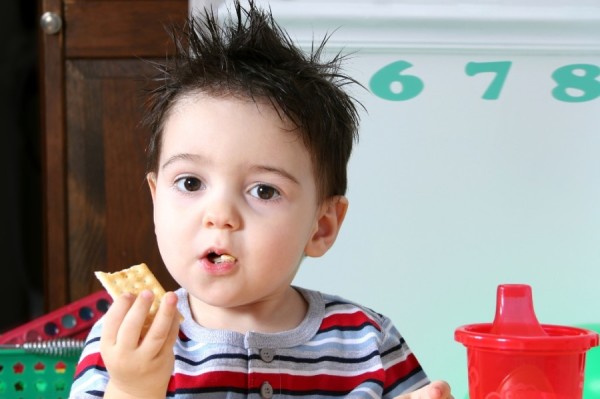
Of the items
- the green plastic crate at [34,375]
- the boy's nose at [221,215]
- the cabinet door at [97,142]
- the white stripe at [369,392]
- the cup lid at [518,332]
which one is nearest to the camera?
the cup lid at [518,332]

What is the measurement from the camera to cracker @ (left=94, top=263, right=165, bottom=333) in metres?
0.88

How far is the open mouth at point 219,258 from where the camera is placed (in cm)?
88

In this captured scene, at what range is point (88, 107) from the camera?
6.81 feet

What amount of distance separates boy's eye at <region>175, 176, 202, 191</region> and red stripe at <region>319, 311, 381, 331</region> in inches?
Result: 8.8

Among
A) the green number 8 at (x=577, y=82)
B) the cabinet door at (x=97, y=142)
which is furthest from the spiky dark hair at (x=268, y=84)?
the cabinet door at (x=97, y=142)

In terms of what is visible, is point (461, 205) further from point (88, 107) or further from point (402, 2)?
point (88, 107)

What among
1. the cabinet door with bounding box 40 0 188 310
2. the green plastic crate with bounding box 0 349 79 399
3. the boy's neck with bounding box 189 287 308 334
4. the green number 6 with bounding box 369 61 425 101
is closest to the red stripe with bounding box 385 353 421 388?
the boy's neck with bounding box 189 287 308 334

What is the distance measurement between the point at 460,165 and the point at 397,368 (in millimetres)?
609

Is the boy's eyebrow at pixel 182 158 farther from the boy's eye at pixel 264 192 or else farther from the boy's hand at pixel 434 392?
the boy's hand at pixel 434 392

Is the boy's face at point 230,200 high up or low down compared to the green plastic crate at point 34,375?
up

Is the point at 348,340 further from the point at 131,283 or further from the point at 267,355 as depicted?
the point at 131,283

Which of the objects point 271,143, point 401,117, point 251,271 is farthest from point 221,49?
point 401,117

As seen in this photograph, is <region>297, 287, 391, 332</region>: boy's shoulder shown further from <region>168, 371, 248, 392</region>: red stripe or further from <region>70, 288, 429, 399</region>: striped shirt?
<region>168, 371, 248, 392</region>: red stripe

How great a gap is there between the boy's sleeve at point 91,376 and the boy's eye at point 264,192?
0.23m
